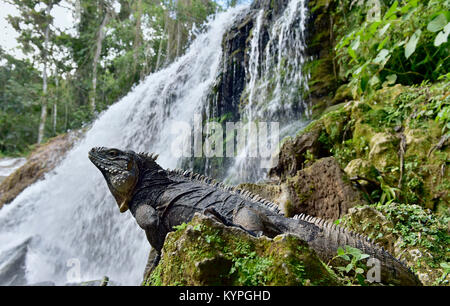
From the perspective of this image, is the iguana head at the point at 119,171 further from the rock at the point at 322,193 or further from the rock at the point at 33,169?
the rock at the point at 33,169

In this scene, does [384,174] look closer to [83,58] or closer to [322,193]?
[322,193]

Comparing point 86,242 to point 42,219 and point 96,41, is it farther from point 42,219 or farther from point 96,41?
point 96,41

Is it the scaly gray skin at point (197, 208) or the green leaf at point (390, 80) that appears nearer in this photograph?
the scaly gray skin at point (197, 208)

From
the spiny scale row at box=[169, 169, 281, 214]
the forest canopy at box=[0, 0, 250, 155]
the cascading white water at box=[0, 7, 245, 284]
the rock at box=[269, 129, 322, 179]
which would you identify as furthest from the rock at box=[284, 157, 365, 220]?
the forest canopy at box=[0, 0, 250, 155]

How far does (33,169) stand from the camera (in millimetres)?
11383

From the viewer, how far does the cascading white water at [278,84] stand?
7.50 metres

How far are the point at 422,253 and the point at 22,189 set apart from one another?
11800mm

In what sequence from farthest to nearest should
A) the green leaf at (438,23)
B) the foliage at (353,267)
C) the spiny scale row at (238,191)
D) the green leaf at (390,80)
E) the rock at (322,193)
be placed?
1. the green leaf at (390,80)
2. the rock at (322,193)
3. the spiny scale row at (238,191)
4. the green leaf at (438,23)
5. the foliage at (353,267)

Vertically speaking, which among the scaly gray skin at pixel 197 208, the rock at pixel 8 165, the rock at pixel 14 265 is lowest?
the rock at pixel 14 265

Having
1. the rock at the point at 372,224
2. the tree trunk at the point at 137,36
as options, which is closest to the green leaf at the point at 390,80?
the rock at the point at 372,224

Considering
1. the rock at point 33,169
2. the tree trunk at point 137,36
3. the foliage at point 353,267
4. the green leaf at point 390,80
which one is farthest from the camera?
the tree trunk at point 137,36

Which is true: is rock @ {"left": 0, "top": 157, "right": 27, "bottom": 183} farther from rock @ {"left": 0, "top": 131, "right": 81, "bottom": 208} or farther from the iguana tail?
the iguana tail

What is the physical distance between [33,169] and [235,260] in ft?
40.4

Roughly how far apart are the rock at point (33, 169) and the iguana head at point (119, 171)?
959cm
